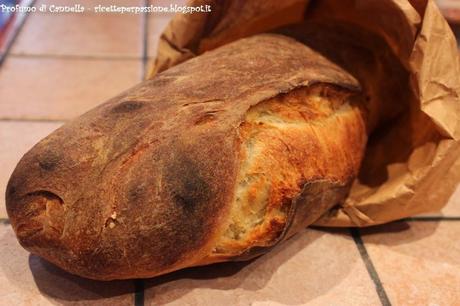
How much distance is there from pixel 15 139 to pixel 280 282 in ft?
1.84

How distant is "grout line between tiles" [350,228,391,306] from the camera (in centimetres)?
73

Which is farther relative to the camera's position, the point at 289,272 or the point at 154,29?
the point at 154,29

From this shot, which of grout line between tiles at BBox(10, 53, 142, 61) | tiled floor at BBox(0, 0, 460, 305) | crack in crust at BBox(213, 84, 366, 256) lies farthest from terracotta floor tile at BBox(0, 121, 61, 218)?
crack in crust at BBox(213, 84, 366, 256)

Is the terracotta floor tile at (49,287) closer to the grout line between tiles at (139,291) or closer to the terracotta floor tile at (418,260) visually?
the grout line between tiles at (139,291)

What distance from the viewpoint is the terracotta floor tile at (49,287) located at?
2.22 ft

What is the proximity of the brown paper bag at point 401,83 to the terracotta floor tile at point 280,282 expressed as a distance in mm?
71

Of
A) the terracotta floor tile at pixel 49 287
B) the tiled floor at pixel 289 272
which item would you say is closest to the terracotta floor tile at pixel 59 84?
the tiled floor at pixel 289 272

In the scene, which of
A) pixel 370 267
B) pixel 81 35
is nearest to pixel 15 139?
pixel 81 35

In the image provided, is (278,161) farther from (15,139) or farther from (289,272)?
(15,139)

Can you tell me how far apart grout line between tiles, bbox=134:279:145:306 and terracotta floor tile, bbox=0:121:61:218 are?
314mm

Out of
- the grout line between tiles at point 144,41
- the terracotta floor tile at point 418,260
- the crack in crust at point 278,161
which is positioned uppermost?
the crack in crust at point 278,161

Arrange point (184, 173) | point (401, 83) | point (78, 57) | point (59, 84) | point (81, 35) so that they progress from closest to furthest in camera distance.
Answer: point (184, 173) < point (401, 83) < point (59, 84) < point (78, 57) < point (81, 35)

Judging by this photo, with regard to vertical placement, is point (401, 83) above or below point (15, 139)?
above

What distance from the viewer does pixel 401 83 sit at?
2.99 ft
